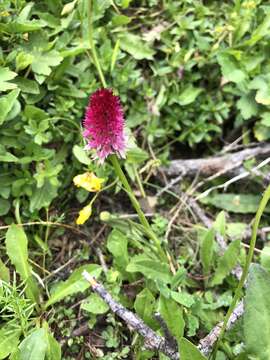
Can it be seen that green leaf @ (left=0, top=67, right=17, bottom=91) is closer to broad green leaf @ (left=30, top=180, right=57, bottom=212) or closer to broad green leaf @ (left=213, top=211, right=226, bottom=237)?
broad green leaf @ (left=30, top=180, right=57, bottom=212)

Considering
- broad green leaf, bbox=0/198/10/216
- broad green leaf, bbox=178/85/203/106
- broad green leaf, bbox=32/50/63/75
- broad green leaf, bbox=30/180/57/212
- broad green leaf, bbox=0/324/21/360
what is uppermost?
broad green leaf, bbox=32/50/63/75

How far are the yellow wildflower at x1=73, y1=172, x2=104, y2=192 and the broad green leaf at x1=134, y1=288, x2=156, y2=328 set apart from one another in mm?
521

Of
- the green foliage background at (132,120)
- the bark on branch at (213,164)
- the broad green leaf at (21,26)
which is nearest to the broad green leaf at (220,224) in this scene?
the green foliage background at (132,120)

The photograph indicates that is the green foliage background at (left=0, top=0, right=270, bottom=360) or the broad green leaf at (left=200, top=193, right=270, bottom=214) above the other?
the green foliage background at (left=0, top=0, right=270, bottom=360)

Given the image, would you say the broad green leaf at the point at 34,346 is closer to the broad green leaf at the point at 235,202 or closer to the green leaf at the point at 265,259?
the green leaf at the point at 265,259

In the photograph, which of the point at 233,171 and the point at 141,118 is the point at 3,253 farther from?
the point at 233,171

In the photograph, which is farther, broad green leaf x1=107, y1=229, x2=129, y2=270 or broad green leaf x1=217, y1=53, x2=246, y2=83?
broad green leaf x1=217, y1=53, x2=246, y2=83

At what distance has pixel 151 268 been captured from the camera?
2.28m

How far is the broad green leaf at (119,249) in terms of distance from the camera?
2.38 metres

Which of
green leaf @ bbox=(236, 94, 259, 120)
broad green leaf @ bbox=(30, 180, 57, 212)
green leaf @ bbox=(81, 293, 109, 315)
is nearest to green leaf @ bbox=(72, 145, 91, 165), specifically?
broad green leaf @ bbox=(30, 180, 57, 212)

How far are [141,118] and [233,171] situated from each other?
21.2 inches

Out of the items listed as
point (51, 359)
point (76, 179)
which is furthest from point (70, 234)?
point (51, 359)

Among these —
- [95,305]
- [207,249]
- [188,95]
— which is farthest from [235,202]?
[95,305]

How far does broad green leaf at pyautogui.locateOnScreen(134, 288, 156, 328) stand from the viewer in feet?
7.06
